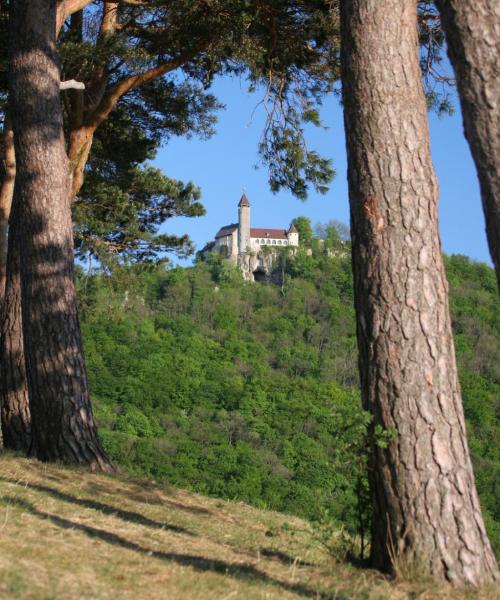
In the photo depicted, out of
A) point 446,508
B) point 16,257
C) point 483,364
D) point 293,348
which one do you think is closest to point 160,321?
point 293,348

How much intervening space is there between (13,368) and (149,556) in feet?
11.9

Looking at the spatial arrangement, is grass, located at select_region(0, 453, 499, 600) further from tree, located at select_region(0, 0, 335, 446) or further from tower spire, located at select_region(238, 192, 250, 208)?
tower spire, located at select_region(238, 192, 250, 208)

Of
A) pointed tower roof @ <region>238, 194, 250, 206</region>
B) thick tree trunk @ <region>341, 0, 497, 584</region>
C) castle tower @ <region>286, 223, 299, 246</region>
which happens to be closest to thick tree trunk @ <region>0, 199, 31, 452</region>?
thick tree trunk @ <region>341, 0, 497, 584</region>

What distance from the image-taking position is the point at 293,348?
199 ft

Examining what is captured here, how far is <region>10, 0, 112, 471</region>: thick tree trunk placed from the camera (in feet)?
18.5

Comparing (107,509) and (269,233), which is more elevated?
(269,233)

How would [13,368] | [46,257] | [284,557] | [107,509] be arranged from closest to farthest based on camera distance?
[284,557] → [107,509] → [46,257] → [13,368]

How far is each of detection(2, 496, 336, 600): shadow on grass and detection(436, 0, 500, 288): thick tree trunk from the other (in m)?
1.34

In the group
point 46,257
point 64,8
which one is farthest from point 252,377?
point 46,257

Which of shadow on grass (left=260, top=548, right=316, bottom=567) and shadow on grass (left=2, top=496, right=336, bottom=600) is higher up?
shadow on grass (left=2, top=496, right=336, bottom=600)

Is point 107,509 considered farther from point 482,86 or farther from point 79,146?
point 79,146

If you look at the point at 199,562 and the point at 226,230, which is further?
the point at 226,230

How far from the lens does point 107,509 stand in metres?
4.30

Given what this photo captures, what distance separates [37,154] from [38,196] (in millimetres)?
310
